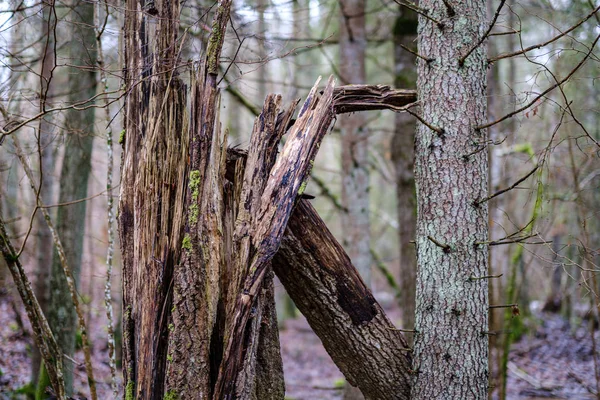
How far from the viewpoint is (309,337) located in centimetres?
1617

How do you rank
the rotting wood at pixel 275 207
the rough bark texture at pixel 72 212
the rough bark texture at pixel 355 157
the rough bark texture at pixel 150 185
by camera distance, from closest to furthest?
1. the rotting wood at pixel 275 207
2. the rough bark texture at pixel 150 185
3. the rough bark texture at pixel 72 212
4. the rough bark texture at pixel 355 157

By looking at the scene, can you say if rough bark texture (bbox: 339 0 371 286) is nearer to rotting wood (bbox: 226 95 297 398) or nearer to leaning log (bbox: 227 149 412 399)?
leaning log (bbox: 227 149 412 399)

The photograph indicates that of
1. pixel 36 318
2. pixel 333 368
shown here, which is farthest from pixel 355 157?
pixel 333 368

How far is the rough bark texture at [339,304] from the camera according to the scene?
12.9 feet

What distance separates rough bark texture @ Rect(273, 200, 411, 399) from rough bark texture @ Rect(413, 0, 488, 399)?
257 mm

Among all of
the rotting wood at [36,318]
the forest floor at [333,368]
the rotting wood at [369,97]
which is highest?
the rotting wood at [369,97]

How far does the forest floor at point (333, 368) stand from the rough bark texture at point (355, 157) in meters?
2.02

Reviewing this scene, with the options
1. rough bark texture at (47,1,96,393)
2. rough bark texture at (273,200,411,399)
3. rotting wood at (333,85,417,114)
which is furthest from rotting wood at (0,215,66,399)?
rotting wood at (333,85,417,114)

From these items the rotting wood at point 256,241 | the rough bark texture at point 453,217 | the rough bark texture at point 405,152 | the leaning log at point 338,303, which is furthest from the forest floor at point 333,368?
the rough bark texture at point 453,217

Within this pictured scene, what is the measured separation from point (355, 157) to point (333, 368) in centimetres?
730

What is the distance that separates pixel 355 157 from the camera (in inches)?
279

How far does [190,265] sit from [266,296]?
0.66 m

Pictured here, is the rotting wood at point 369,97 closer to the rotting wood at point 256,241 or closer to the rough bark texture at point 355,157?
the rotting wood at point 256,241

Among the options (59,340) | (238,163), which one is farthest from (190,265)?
(59,340)
